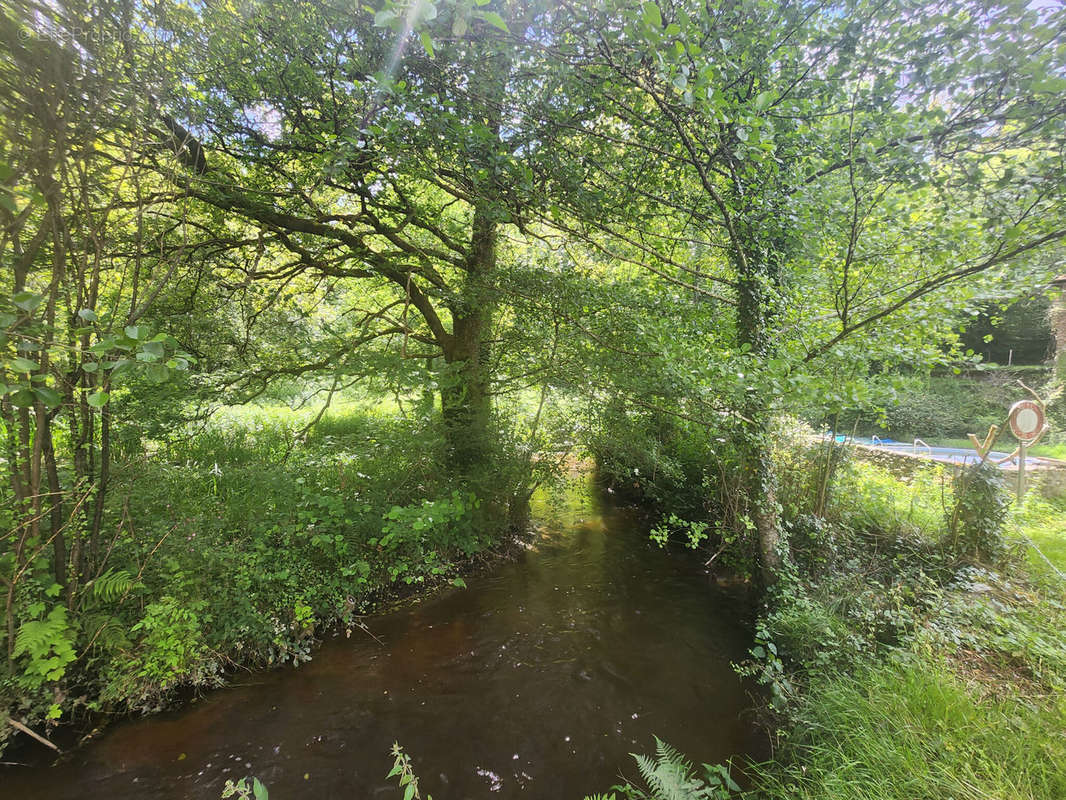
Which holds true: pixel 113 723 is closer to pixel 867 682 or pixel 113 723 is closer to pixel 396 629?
pixel 396 629

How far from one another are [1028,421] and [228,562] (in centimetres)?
1079

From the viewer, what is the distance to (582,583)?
225 inches

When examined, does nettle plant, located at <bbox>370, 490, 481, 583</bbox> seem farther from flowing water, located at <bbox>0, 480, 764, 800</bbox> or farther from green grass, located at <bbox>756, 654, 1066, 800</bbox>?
green grass, located at <bbox>756, 654, 1066, 800</bbox>

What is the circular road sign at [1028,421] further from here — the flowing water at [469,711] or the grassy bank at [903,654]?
the flowing water at [469,711]

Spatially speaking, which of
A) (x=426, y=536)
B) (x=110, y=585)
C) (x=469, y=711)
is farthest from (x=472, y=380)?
(x=110, y=585)

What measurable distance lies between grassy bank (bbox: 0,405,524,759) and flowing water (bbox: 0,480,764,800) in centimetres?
33

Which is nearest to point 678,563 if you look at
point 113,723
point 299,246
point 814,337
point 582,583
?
point 582,583

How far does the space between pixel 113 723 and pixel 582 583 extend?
461 centimetres

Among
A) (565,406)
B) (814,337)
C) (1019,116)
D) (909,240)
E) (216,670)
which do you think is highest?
(1019,116)

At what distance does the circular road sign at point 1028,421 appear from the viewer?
6.48 m

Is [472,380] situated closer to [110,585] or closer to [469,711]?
[469,711]

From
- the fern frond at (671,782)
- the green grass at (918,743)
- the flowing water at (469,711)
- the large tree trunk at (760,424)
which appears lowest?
the flowing water at (469,711)

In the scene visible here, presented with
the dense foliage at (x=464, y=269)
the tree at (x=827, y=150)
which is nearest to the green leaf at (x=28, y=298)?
the dense foliage at (x=464, y=269)

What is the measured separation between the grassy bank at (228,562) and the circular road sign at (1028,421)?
26.7ft
